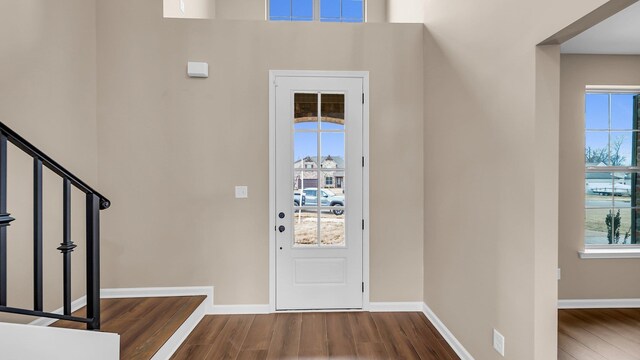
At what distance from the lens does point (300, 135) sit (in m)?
3.20

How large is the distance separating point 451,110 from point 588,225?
2154 mm

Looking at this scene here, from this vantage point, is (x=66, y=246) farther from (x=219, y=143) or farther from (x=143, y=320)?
(x=219, y=143)

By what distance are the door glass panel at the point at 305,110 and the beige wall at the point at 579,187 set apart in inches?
98.5

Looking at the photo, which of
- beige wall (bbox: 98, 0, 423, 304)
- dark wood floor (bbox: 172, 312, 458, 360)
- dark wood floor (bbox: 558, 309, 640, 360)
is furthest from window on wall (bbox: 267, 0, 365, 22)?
dark wood floor (bbox: 558, 309, 640, 360)

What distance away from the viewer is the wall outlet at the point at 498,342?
76.8 inches

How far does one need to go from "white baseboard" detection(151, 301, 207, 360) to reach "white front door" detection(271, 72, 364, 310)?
72 cm

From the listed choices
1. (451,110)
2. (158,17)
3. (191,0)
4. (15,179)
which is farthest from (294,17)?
(15,179)

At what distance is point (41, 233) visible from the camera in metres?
1.50

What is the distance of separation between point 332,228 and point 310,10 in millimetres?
3489

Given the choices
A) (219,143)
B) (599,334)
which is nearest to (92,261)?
(219,143)

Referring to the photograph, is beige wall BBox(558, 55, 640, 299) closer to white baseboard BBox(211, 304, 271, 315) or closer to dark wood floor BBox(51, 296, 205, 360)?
white baseboard BBox(211, 304, 271, 315)

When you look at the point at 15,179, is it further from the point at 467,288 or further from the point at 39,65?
the point at 467,288

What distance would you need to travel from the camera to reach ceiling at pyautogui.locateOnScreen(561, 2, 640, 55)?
2408 millimetres

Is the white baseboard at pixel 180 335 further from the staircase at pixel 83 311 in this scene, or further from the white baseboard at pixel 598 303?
the white baseboard at pixel 598 303
